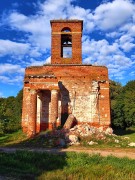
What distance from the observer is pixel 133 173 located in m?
11.9

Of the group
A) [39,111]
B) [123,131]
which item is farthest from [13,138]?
[123,131]

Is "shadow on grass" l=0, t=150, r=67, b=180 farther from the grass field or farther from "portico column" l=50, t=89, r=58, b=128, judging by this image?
"portico column" l=50, t=89, r=58, b=128

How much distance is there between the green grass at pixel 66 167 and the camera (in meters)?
10.9

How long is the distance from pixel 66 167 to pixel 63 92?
52.0 feet

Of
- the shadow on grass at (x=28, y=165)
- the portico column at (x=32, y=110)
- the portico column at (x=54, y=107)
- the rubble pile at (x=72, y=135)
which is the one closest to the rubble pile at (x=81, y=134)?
the rubble pile at (x=72, y=135)

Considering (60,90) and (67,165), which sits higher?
(60,90)

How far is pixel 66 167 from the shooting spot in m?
12.8

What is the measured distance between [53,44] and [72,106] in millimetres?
7066

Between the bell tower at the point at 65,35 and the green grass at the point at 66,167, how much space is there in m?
15.9

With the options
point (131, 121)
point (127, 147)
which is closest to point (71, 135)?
point (127, 147)

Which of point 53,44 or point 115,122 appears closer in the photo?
point 53,44

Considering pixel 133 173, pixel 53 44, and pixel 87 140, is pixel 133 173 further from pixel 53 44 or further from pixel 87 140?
pixel 53 44

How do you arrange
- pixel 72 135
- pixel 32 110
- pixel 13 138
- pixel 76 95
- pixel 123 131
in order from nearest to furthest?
1. pixel 72 135
2. pixel 13 138
3. pixel 32 110
4. pixel 76 95
5. pixel 123 131

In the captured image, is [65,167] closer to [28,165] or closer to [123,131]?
[28,165]
